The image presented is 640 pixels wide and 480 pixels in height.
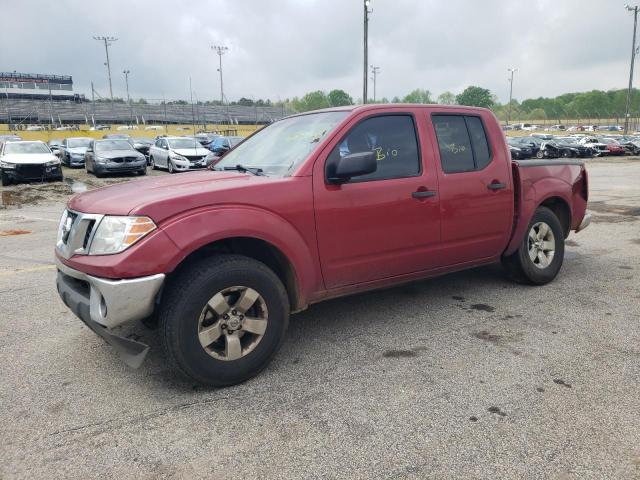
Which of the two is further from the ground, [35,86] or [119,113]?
[35,86]

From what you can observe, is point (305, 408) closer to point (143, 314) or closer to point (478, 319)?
point (143, 314)

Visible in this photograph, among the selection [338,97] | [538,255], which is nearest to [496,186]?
[538,255]

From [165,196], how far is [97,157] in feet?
57.1

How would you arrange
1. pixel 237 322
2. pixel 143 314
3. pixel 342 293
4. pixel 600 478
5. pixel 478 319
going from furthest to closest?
pixel 478 319 < pixel 342 293 < pixel 237 322 < pixel 143 314 < pixel 600 478

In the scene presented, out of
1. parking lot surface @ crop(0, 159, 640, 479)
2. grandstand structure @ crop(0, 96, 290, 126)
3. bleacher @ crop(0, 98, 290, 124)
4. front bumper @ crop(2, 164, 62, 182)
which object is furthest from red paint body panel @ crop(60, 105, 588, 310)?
bleacher @ crop(0, 98, 290, 124)

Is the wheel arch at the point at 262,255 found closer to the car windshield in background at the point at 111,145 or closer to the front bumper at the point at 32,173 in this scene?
the front bumper at the point at 32,173

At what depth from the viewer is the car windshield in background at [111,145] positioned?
63.3 ft

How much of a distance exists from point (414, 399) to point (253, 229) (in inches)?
54.9

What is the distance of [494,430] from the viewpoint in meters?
2.67

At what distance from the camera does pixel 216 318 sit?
310 centimetres

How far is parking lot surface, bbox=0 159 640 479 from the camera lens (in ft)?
8.04

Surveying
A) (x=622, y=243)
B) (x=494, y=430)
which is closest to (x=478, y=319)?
(x=494, y=430)

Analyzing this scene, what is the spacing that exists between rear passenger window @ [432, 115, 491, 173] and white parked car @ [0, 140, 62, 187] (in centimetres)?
1588

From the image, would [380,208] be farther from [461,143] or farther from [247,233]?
[461,143]
